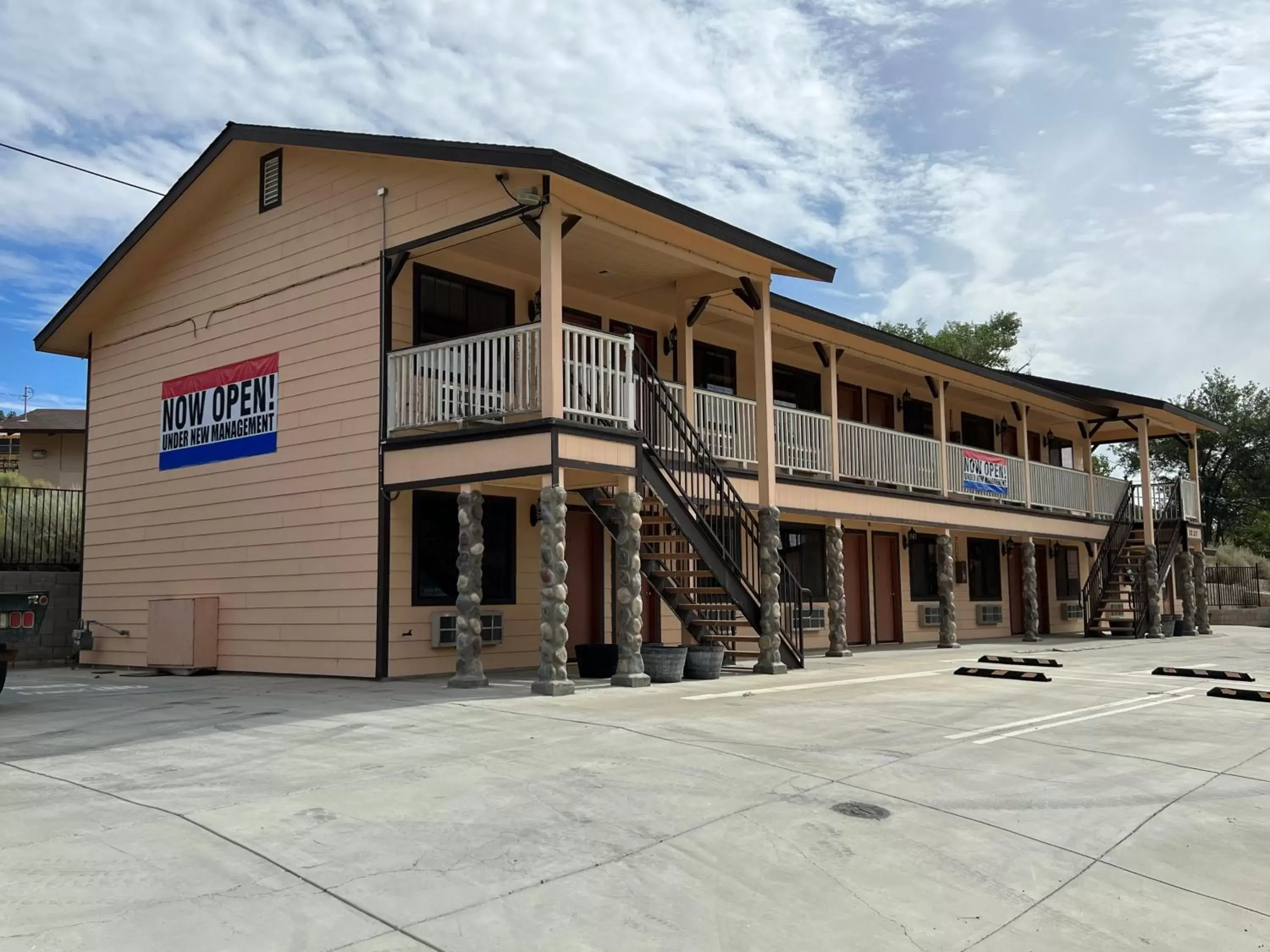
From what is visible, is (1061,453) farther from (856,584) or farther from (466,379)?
(466,379)

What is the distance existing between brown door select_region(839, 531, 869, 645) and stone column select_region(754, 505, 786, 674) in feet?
22.6

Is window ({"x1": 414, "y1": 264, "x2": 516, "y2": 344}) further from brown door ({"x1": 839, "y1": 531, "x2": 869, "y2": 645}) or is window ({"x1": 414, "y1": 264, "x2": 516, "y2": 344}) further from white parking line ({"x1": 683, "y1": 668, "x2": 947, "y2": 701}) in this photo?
brown door ({"x1": 839, "y1": 531, "x2": 869, "y2": 645})

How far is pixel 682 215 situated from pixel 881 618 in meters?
11.5

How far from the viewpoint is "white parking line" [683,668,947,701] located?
10797 mm

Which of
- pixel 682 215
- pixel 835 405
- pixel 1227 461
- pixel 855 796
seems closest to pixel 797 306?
pixel 835 405

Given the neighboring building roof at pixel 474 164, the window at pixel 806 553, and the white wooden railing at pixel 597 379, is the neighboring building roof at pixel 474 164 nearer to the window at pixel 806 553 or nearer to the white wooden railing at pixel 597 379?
the white wooden railing at pixel 597 379

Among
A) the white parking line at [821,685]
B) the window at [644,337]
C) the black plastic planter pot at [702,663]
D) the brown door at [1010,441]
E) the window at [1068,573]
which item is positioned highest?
the window at [644,337]

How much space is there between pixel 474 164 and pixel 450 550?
16.1 ft

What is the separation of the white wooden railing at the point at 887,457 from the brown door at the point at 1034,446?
875 cm

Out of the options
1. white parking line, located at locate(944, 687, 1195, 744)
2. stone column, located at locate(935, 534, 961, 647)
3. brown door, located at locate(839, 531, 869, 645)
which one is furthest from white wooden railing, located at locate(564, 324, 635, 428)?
stone column, located at locate(935, 534, 961, 647)

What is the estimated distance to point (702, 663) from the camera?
499 inches

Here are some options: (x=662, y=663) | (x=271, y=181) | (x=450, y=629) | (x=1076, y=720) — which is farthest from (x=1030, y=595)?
(x=271, y=181)

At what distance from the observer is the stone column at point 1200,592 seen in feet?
87.9

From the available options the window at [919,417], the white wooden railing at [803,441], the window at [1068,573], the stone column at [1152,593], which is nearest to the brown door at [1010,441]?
Answer: the window at [1068,573]
